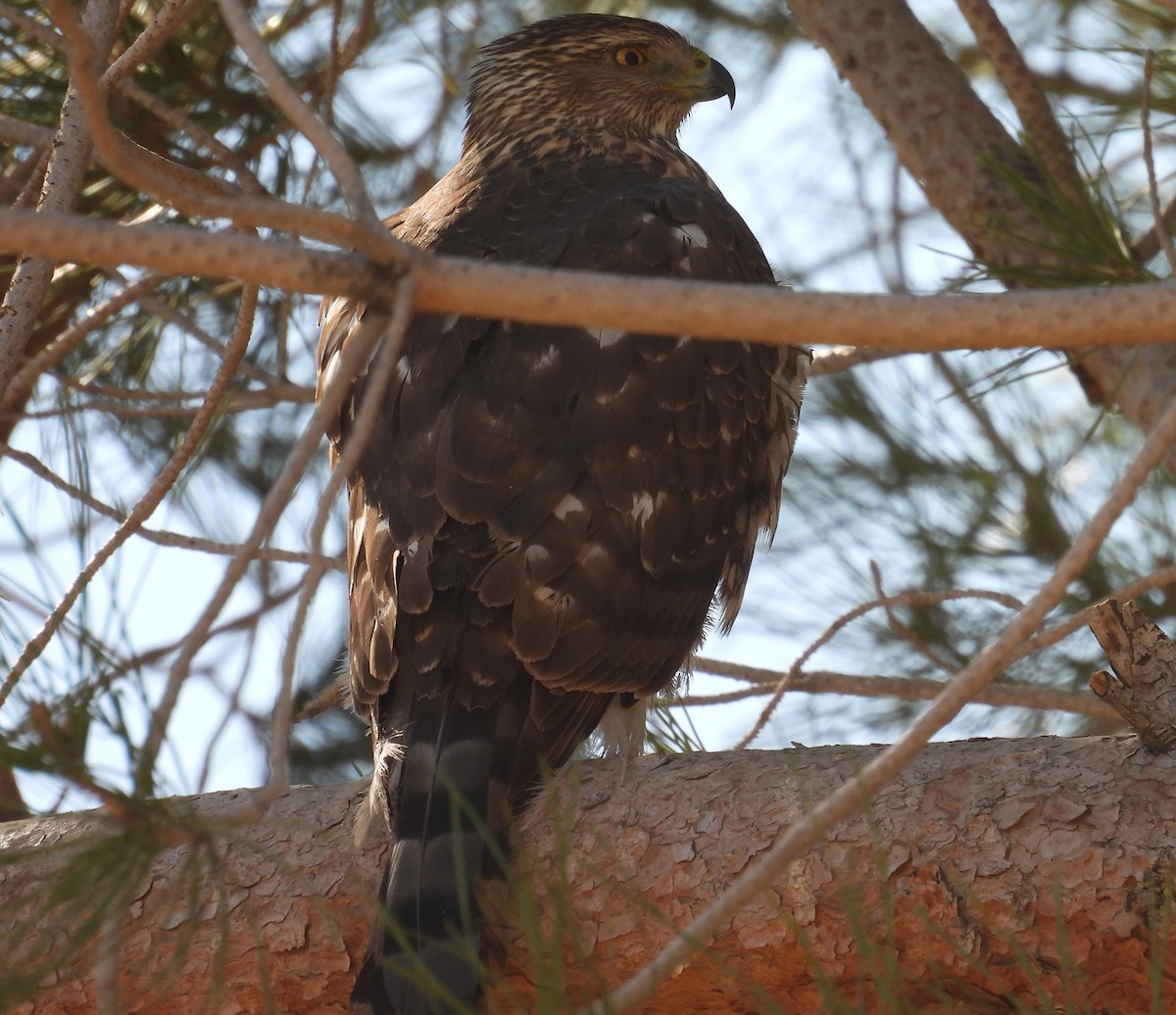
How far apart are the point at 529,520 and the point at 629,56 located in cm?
197

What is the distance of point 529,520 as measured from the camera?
301 cm

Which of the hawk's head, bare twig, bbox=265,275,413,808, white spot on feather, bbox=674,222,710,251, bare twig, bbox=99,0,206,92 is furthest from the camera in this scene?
the hawk's head

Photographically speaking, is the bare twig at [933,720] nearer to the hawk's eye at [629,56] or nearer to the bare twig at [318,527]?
the bare twig at [318,527]

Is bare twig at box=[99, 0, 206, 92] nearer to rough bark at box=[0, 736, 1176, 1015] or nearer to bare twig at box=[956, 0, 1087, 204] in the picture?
rough bark at box=[0, 736, 1176, 1015]

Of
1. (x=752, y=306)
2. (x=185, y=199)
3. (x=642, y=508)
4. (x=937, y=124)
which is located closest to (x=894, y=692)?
(x=642, y=508)

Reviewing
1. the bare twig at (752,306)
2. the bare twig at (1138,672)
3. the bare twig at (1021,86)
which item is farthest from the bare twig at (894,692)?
the bare twig at (752,306)

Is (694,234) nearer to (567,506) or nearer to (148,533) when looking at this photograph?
(567,506)

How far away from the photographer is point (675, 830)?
2596mm

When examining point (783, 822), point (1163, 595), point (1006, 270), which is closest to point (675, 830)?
point (783, 822)

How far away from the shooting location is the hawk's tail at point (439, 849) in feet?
8.14

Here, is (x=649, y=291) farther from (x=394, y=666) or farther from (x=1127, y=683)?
(x=394, y=666)

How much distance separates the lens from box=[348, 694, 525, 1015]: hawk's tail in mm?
2482

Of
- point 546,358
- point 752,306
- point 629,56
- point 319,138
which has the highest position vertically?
point 629,56

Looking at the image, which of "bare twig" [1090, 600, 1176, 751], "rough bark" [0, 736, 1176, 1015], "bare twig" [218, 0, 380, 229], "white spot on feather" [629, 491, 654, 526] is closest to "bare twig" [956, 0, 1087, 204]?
"white spot on feather" [629, 491, 654, 526]
